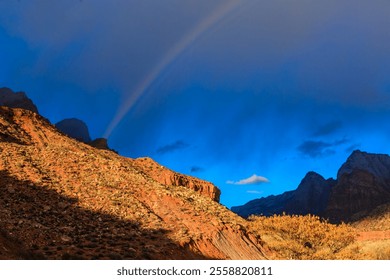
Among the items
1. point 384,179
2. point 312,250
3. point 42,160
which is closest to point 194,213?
point 42,160

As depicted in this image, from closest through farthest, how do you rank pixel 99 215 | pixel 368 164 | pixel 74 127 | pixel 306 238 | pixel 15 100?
1. pixel 99 215
2. pixel 306 238
3. pixel 15 100
4. pixel 74 127
5. pixel 368 164

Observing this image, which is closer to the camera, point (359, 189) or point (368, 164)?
point (359, 189)

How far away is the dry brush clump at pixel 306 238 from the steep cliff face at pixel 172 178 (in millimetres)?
8733

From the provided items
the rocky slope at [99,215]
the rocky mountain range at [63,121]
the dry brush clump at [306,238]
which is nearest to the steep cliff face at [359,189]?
the rocky mountain range at [63,121]

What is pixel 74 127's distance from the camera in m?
162

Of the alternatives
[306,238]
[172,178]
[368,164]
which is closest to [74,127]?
[368,164]

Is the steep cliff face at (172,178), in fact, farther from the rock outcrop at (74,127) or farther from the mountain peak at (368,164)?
the mountain peak at (368,164)

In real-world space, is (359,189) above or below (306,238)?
above

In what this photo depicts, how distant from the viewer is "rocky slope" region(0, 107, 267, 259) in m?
23.8

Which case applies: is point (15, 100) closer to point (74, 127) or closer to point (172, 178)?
point (74, 127)

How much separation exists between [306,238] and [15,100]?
95802mm

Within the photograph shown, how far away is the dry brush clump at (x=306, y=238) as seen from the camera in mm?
40500

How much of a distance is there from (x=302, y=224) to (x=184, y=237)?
75.9 ft
